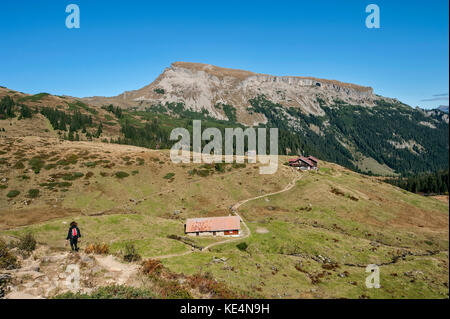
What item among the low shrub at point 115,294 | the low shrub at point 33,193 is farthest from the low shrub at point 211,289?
the low shrub at point 33,193

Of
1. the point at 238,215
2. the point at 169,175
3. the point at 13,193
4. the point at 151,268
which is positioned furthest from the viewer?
the point at 169,175

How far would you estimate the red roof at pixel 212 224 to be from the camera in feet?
198

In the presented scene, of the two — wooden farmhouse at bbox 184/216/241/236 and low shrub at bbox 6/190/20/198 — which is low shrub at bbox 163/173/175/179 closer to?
wooden farmhouse at bbox 184/216/241/236

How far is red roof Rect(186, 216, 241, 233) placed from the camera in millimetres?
60219

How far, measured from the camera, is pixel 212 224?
6191cm

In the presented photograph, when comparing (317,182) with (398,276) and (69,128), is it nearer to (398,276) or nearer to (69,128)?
(398,276)

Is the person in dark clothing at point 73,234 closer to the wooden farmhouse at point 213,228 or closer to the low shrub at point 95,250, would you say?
the low shrub at point 95,250

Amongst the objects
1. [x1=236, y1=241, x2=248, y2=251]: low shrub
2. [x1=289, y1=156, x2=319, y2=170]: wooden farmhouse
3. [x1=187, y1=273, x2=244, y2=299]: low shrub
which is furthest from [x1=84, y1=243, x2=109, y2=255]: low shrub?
[x1=289, y1=156, x2=319, y2=170]: wooden farmhouse

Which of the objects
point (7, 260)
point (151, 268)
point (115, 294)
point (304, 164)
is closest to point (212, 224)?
point (151, 268)

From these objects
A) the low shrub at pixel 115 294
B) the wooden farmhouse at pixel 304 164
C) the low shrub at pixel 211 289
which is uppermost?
the wooden farmhouse at pixel 304 164

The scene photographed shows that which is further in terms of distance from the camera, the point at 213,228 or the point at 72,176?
the point at 72,176

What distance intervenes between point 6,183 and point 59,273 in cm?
7107

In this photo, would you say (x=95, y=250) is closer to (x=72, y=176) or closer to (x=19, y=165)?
(x=72, y=176)
